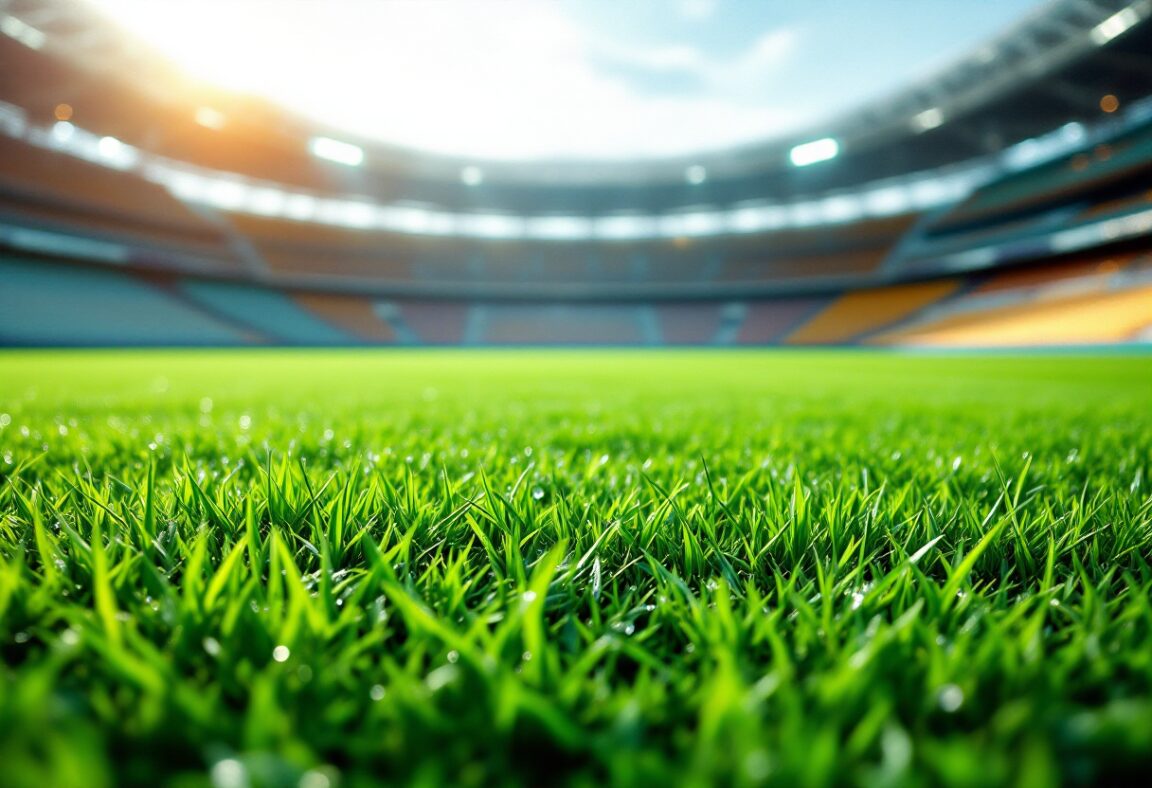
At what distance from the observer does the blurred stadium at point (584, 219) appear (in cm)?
2064

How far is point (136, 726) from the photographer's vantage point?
396 millimetres

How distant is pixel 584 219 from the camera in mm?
37375

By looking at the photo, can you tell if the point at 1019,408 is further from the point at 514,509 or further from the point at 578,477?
the point at 514,509

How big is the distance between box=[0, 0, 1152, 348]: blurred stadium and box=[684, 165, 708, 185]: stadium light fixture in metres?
0.42

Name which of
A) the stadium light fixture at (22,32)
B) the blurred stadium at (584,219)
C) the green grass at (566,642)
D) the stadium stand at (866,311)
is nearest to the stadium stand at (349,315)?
the blurred stadium at (584,219)

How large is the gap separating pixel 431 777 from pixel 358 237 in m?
37.7

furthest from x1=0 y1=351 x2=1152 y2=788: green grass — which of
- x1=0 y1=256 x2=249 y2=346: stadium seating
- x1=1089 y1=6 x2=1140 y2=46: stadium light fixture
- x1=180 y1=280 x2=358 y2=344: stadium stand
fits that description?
x1=180 y1=280 x2=358 y2=344: stadium stand

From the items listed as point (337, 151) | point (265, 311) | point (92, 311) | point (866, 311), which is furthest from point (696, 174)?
point (92, 311)

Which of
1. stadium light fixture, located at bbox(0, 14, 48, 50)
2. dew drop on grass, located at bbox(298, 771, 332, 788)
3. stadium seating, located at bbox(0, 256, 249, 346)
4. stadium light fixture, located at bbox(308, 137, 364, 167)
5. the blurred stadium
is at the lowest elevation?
dew drop on grass, located at bbox(298, 771, 332, 788)

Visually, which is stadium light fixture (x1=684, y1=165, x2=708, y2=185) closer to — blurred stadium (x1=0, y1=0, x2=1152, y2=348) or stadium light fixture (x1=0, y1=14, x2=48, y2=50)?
blurred stadium (x1=0, y1=0, x2=1152, y2=348)

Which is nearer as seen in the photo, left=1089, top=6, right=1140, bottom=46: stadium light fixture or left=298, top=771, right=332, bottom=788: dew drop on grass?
left=298, top=771, right=332, bottom=788: dew drop on grass

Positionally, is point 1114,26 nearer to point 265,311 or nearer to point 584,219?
point 584,219

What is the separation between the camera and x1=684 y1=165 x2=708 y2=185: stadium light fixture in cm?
3119

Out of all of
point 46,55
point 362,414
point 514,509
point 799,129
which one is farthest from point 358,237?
point 514,509
